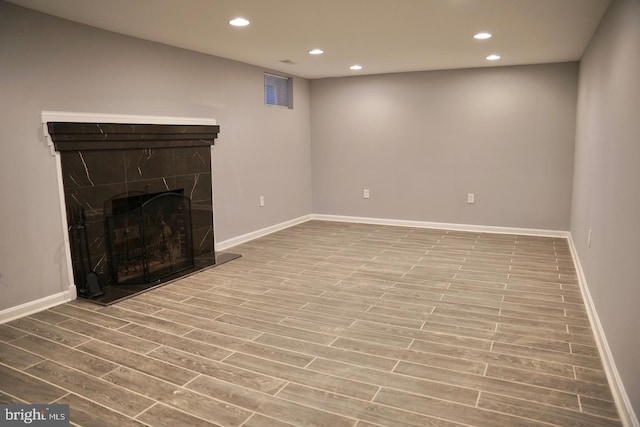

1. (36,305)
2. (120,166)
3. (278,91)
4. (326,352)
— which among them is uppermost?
(278,91)

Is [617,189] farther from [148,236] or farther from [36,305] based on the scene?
[36,305]

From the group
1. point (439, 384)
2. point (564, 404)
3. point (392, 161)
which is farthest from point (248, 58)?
point (564, 404)

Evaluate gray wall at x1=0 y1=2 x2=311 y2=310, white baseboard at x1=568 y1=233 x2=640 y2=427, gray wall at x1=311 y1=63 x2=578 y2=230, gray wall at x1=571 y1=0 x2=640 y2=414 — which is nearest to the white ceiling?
Answer: gray wall at x1=0 y1=2 x2=311 y2=310

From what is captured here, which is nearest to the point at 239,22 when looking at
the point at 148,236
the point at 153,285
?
the point at 148,236

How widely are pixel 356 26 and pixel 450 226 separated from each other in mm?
3485

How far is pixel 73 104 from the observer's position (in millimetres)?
3547

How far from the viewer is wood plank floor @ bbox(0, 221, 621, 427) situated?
2.12 metres

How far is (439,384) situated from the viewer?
2.33 meters

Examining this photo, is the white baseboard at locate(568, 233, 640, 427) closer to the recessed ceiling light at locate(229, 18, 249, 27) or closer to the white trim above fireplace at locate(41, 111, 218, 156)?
the recessed ceiling light at locate(229, 18, 249, 27)

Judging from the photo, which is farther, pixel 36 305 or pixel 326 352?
pixel 36 305

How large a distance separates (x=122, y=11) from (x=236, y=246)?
2.89 metres

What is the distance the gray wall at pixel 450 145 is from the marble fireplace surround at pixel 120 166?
2.42 m

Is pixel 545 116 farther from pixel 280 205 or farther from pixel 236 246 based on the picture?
pixel 236 246

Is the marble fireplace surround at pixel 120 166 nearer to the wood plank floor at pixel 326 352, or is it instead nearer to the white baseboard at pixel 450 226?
the wood plank floor at pixel 326 352
